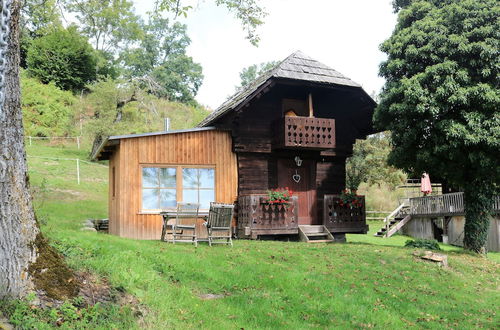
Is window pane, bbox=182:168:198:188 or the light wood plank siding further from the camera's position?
window pane, bbox=182:168:198:188

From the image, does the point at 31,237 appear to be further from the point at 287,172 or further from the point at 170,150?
the point at 287,172

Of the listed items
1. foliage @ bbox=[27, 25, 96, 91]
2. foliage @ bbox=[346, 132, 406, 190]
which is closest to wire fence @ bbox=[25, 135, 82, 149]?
foliage @ bbox=[27, 25, 96, 91]

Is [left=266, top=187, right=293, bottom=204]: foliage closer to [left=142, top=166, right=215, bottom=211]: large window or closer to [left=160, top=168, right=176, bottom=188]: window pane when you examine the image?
[left=142, top=166, right=215, bottom=211]: large window

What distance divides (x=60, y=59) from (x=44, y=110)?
654cm

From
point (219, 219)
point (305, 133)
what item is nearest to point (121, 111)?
point (305, 133)

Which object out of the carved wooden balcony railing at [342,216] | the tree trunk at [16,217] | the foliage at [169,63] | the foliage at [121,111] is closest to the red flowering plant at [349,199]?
the carved wooden balcony railing at [342,216]

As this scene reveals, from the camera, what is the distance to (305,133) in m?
16.2

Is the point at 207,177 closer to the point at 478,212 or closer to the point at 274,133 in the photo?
the point at 274,133

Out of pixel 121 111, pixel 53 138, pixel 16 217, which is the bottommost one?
pixel 16 217

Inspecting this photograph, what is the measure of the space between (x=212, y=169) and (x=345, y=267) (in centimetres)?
684

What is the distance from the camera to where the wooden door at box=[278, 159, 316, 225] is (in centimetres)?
1736

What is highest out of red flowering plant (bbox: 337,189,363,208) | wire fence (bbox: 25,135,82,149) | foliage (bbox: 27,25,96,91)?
foliage (bbox: 27,25,96,91)

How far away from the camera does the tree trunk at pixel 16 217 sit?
16.9ft

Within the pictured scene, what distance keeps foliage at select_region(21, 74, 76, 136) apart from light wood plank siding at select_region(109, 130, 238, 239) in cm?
2324
